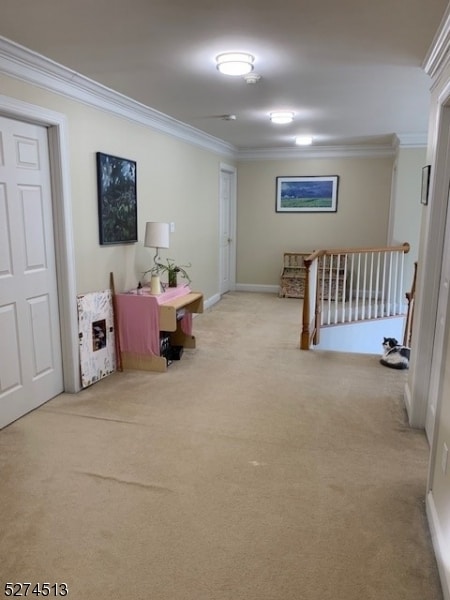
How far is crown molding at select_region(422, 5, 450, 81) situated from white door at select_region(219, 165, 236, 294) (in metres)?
4.37

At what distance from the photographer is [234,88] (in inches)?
142

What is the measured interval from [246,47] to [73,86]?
140 centimetres

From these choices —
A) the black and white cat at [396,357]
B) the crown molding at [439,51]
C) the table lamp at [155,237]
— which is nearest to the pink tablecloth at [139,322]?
the table lamp at [155,237]

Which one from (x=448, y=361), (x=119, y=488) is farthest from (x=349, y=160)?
(x=119, y=488)

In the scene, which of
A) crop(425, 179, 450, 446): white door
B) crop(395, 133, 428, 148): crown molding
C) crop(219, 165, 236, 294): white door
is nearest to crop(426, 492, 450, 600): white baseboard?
crop(425, 179, 450, 446): white door

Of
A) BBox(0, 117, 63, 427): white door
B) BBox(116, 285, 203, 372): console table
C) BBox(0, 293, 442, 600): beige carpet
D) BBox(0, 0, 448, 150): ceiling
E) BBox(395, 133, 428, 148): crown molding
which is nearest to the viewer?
BBox(0, 293, 442, 600): beige carpet

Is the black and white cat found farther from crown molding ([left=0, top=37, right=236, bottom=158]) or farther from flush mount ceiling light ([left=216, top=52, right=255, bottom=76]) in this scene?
crown molding ([left=0, top=37, right=236, bottom=158])

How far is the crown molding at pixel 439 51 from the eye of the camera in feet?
7.54

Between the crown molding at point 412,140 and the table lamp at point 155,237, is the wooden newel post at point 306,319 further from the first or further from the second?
the crown molding at point 412,140

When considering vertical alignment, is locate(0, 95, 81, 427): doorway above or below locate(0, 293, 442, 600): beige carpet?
above

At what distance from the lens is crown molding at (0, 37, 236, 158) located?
8.92 feet

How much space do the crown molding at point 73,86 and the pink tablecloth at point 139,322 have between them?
5.38 feet

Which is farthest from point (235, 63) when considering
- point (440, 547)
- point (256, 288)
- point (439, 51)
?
point (256, 288)

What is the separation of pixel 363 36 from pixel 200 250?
3.98 meters
